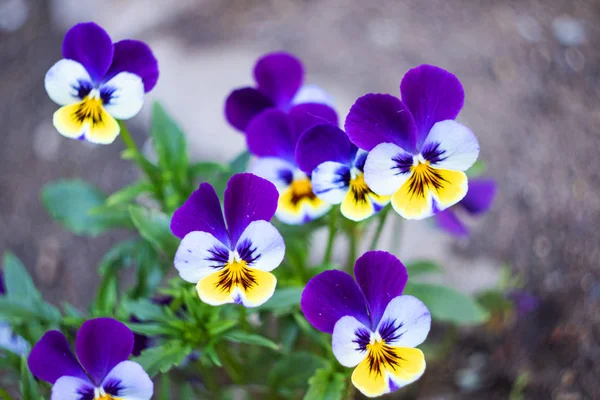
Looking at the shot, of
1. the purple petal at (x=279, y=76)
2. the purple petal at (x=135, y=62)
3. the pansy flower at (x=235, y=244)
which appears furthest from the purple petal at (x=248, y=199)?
the purple petal at (x=279, y=76)

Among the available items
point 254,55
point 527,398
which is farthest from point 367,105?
point 254,55

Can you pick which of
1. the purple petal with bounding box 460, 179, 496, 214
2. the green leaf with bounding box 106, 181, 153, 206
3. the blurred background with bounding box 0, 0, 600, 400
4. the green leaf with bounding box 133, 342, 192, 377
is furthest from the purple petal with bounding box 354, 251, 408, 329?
the blurred background with bounding box 0, 0, 600, 400

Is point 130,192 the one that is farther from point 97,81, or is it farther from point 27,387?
point 27,387

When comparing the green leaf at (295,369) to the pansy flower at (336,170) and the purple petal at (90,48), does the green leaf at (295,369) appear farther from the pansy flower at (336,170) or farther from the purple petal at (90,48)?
the purple petal at (90,48)

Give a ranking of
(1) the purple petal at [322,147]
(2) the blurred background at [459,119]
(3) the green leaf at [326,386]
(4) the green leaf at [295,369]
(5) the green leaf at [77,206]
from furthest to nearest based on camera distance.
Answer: (2) the blurred background at [459,119] < (5) the green leaf at [77,206] < (4) the green leaf at [295,369] < (3) the green leaf at [326,386] < (1) the purple petal at [322,147]

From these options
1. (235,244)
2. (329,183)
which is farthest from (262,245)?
(329,183)

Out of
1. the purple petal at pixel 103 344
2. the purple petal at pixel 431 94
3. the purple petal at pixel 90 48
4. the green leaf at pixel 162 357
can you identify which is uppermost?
the purple petal at pixel 90 48

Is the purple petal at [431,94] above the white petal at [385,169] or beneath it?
above
